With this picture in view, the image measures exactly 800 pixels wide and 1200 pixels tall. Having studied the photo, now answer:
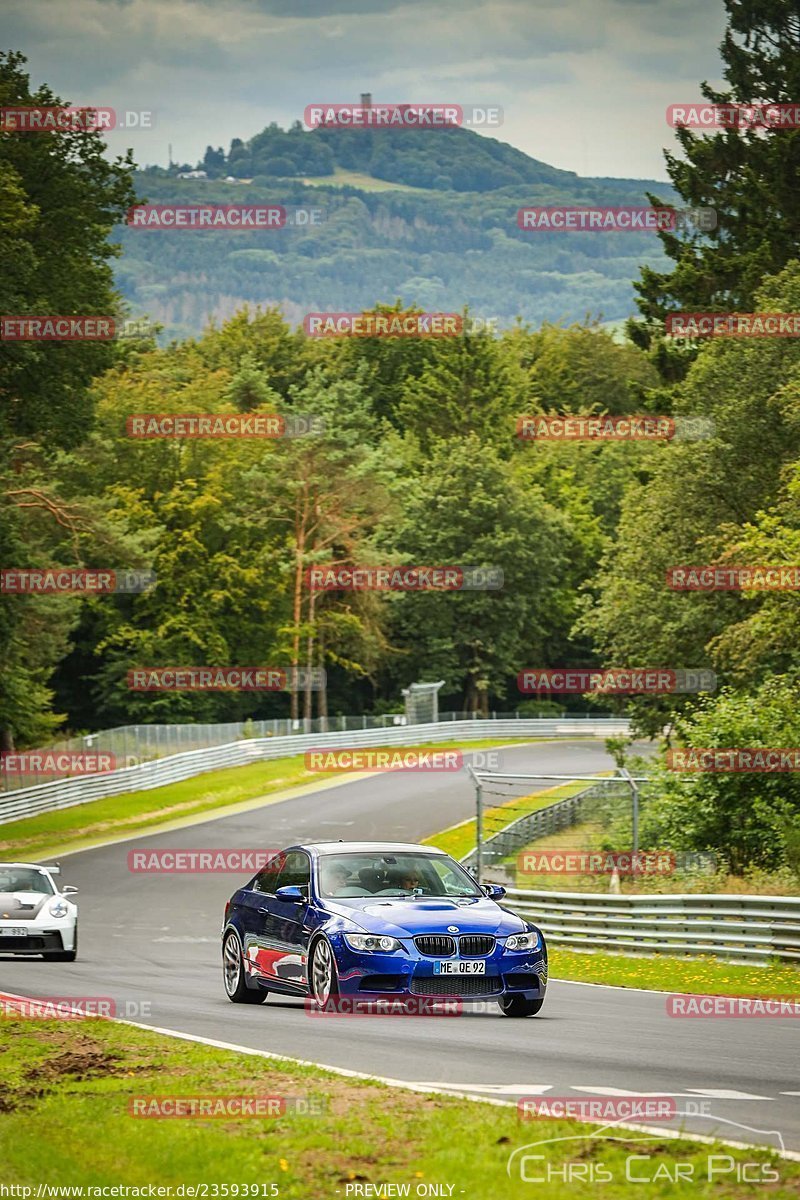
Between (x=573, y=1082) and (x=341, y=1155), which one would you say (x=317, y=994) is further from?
(x=341, y=1155)

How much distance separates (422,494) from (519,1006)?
261 feet

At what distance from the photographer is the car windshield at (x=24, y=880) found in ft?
74.0

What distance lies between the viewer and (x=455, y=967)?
14.4m

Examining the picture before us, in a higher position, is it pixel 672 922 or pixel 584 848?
pixel 672 922

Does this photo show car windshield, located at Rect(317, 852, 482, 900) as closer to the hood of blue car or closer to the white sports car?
the hood of blue car

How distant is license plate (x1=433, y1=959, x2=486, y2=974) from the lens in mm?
14406

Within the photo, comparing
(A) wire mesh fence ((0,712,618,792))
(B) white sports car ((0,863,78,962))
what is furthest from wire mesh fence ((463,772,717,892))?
(A) wire mesh fence ((0,712,618,792))

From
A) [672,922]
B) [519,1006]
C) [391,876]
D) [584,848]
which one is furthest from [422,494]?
[519,1006]

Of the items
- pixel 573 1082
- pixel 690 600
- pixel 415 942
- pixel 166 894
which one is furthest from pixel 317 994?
pixel 690 600

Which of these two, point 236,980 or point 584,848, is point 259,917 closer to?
point 236,980

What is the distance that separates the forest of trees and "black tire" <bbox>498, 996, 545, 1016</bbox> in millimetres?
11924

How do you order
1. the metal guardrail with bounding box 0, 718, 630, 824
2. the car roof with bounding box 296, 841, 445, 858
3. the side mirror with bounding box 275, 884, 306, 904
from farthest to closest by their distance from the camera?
the metal guardrail with bounding box 0, 718, 630, 824
the car roof with bounding box 296, 841, 445, 858
the side mirror with bounding box 275, 884, 306, 904

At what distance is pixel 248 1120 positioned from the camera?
351 inches

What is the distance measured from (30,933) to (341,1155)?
48.9ft
